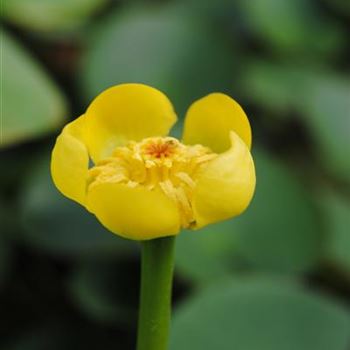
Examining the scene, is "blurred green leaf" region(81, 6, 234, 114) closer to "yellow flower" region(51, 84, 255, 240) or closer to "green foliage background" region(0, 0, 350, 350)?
"green foliage background" region(0, 0, 350, 350)

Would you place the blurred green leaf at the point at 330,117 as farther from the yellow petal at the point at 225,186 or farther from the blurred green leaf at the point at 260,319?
the yellow petal at the point at 225,186

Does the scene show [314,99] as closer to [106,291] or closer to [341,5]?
[341,5]

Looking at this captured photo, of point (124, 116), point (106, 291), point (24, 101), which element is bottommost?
point (106, 291)

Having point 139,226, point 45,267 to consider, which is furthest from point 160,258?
point 45,267

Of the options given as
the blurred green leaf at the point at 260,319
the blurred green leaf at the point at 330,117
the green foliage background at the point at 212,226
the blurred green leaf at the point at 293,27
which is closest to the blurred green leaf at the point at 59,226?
the green foliage background at the point at 212,226

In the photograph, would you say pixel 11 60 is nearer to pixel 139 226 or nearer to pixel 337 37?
pixel 139 226

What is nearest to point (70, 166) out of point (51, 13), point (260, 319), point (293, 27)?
point (260, 319)
